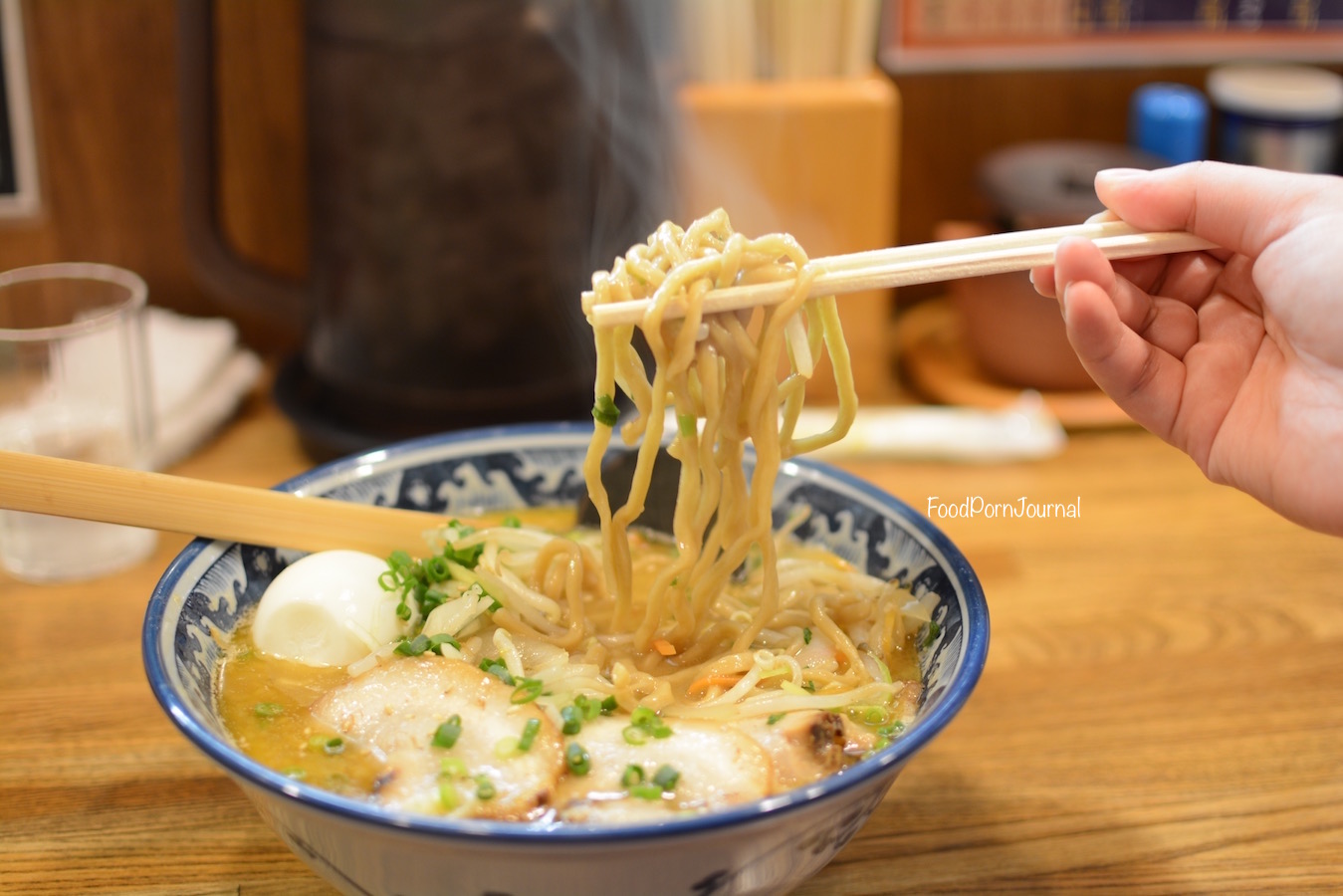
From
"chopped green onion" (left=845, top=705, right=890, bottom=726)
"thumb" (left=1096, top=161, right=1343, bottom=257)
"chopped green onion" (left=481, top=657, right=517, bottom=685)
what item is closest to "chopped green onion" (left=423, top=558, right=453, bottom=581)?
"chopped green onion" (left=481, top=657, right=517, bottom=685)

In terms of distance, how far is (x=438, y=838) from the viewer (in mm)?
965

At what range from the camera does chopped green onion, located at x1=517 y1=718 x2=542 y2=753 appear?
1.19 metres

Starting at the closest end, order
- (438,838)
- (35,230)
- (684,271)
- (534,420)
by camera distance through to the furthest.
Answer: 1. (438,838)
2. (684,271)
3. (534,420)
4. (35,230)

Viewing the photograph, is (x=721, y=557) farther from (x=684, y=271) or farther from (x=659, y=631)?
(x=684, y=271)

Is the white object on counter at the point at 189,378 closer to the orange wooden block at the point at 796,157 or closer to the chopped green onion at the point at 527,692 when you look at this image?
the orange wooden block at the point at 796,157

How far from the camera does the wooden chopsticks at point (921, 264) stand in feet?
4.33

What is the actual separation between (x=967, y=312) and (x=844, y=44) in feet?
2.16

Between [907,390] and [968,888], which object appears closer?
[968,888]

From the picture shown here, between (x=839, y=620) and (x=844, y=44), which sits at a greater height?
(x=844, y=44)

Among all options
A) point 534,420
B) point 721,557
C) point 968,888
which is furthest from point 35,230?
point 968,888

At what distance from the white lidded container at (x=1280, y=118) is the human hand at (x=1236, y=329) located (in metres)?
1.45

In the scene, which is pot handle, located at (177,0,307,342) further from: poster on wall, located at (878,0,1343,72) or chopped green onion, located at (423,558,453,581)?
poster on wall, located at (878,0,1343,72)

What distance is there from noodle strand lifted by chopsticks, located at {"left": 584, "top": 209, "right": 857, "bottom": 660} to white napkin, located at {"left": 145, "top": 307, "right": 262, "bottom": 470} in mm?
1290

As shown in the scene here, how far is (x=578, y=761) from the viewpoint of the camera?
1.20 meters
